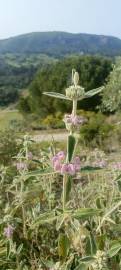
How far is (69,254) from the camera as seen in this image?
6.40ft

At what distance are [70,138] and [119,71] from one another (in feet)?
57.2

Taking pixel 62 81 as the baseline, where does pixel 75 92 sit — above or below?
above

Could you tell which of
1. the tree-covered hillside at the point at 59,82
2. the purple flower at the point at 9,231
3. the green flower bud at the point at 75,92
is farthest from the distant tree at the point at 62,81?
the green flower bud at the point at 75,92

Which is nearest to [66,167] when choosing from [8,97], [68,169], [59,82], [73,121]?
[68,169]

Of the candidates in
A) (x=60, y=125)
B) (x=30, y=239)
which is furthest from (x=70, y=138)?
(x=60, y=125)

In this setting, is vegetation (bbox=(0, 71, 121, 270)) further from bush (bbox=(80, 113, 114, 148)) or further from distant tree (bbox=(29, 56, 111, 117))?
distant tree (bbox=(29, 56, 111, 117))

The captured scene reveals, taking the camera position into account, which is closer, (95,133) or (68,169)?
(68,169)

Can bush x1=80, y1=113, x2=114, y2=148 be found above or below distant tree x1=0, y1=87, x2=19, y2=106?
above

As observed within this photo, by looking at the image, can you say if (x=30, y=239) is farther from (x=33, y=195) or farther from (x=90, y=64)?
(x=90, y=64)

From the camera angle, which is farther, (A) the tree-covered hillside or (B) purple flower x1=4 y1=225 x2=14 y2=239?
(A) the tree-covered hillside

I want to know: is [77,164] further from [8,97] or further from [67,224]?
[8,97]

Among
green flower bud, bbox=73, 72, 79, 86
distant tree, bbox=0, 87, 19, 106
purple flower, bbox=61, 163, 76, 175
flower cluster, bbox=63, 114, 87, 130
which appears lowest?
distant tree, bbox=0, 87, 19, 106

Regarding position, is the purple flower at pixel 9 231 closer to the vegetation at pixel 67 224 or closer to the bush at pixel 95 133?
the vegetation at pixel 67 224

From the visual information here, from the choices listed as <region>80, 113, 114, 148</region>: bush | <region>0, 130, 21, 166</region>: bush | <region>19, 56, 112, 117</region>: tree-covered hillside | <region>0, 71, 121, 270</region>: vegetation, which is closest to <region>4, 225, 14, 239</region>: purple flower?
<region>0, 71, 121, 270</region>: vegetation
